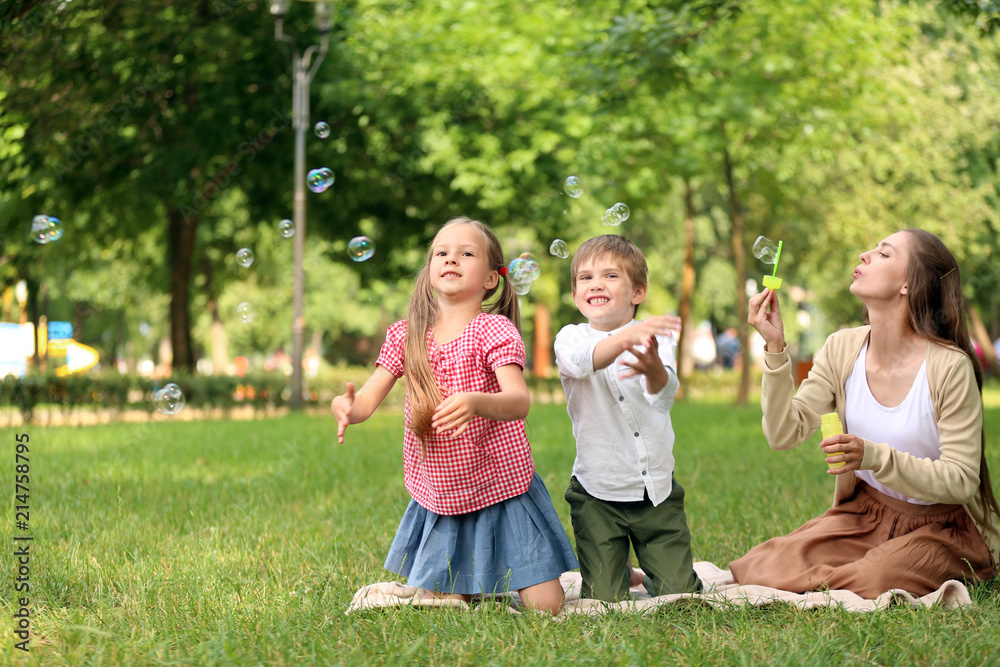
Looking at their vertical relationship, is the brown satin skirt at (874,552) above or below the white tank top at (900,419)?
below

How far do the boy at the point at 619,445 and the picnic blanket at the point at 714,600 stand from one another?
0.16 meters

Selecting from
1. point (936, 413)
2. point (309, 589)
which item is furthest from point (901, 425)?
point (309, 589)

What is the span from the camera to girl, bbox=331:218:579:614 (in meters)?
3.54

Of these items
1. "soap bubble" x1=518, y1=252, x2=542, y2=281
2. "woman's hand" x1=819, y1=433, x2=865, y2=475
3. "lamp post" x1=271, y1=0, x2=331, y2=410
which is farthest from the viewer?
"lamp post" x1=271, y1=0, x2=331, y2=410

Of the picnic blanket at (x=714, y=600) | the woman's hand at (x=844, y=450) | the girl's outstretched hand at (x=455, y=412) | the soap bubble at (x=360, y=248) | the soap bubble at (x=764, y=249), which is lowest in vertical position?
the picnic blanket at (x=714, y=600)

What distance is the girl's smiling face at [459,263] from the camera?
359 centimetres

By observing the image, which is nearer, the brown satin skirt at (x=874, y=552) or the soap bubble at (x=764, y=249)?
the brown satin skirt at (x=874, y=552)

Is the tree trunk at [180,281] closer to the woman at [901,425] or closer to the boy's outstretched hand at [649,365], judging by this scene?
the boy's outstretched hand at [649,365]

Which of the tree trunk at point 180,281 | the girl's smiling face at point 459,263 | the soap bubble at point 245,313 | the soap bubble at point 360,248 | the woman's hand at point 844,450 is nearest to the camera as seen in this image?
the woman's hand at point 844,450

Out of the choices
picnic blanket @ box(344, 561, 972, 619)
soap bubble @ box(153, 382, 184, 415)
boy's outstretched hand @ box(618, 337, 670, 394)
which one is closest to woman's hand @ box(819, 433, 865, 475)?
picnic blanket @ box(344, 561, 972, 619)

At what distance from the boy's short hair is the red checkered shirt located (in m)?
0.41

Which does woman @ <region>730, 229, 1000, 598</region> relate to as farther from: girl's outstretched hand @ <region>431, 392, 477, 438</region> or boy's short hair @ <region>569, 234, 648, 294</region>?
girl's outstretched hand @ <region>431, 392, 477, 438</region>

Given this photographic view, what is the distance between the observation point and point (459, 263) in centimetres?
359

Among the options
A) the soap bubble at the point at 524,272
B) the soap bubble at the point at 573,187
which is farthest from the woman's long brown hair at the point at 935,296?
the soap bubble at the point at 573,187
